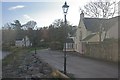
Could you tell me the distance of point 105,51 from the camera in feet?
99.4

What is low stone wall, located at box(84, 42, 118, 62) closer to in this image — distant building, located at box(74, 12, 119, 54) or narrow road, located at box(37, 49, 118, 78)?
narrow road, located at box(37, 49, 118, 78)

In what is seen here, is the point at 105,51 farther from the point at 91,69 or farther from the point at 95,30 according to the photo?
the point at 95,30

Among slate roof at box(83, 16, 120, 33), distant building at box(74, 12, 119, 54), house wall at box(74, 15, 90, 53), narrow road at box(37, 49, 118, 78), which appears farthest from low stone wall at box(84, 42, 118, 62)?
house wall at box(74, 15, 90, 53)

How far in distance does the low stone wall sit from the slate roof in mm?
6721

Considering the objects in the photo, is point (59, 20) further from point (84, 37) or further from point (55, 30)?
point (84, 37)

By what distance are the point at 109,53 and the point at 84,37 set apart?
2349 cm

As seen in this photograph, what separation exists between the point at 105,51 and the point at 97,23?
61.2ft

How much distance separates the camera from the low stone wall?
90.8 feet

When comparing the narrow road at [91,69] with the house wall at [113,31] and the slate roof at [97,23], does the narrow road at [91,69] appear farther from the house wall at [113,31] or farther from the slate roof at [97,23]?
the slate roof at [97,23]

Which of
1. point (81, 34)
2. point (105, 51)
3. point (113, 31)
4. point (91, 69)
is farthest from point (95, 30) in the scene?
point (91, 69)

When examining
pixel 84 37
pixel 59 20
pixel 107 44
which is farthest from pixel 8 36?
pixel 107 44

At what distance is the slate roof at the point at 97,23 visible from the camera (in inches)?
1640

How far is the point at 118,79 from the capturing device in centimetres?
1381

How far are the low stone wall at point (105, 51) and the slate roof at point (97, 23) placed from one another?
22.1 feet
